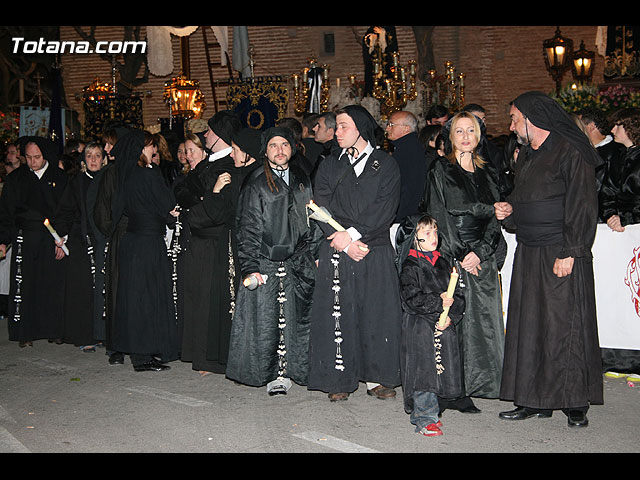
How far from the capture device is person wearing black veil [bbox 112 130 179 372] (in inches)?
296

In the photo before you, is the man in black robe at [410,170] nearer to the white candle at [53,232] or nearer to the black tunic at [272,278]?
the black tunic at [272,278]

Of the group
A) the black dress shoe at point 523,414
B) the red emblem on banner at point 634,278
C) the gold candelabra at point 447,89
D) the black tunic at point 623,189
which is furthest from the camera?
the gold candelabra at point 447,89

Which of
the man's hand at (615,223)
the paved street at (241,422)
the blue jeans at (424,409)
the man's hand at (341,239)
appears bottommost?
the paved street at (241,422)

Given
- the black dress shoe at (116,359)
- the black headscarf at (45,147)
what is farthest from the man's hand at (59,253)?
the black dress shoe at (116,359)

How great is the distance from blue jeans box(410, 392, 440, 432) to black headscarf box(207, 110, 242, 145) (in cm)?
288

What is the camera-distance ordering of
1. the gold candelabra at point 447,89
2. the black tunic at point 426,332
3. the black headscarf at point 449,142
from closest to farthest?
the black tunic at point 426,332
the black headscarf at point 449,142
the gold candelabra at point 447,89

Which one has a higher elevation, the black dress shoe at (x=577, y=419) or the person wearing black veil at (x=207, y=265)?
the person wearing black veil at (x=207, y=265)

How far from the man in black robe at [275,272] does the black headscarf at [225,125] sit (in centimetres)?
60

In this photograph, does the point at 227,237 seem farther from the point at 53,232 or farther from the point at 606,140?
the point at 606,140

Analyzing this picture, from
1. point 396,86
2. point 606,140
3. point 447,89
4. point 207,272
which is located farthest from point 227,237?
point 447,89

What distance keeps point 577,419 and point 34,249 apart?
611 cm

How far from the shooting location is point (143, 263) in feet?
24.9

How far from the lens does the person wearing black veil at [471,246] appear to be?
570 cm

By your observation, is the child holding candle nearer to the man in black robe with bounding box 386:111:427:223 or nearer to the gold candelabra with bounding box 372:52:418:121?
the man in black robe with bounding box 386:111:427:223
